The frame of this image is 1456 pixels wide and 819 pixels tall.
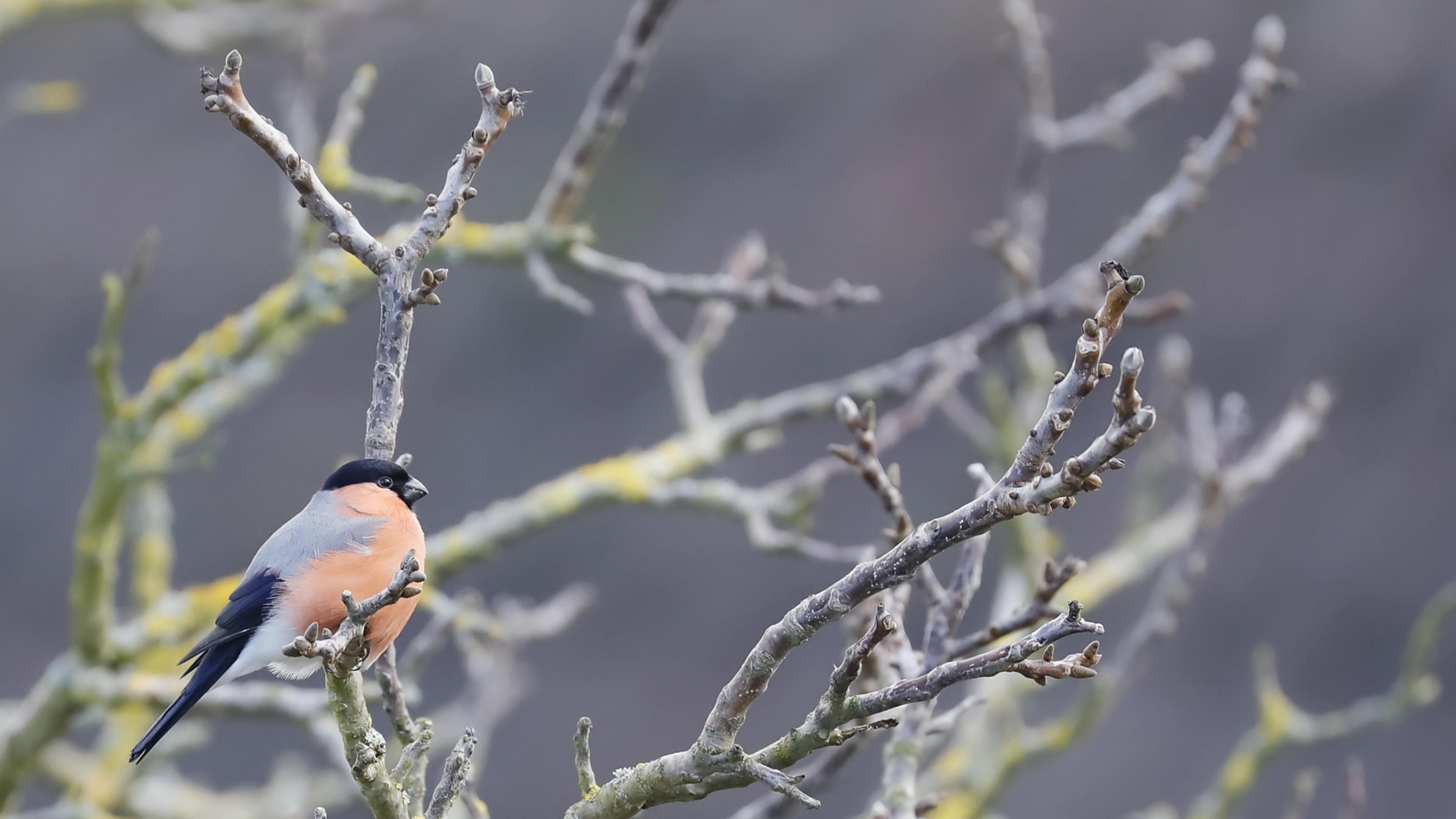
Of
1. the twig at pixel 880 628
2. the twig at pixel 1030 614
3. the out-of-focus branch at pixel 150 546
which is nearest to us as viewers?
the twig at pixel 880 628

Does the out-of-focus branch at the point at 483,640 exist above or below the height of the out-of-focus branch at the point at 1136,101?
below

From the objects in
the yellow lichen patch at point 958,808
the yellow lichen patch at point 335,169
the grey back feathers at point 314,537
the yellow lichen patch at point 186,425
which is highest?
the yellow lichen patch at point 335,169

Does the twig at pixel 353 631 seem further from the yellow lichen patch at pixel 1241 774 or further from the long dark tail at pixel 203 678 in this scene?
the yellow lichen patch at pixel 1241 774

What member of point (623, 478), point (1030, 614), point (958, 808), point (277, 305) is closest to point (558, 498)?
point (623, 478)

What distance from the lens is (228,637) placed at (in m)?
1.51

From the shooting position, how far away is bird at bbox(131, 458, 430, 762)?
56.2 inches

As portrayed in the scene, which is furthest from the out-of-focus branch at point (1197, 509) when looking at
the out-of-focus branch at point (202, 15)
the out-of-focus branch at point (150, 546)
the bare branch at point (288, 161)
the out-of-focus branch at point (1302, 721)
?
the out-of-focus branch at point (202, 15)

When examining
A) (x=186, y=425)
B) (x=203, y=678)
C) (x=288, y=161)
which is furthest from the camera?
(x=186, y=425)

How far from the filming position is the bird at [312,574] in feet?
4.68

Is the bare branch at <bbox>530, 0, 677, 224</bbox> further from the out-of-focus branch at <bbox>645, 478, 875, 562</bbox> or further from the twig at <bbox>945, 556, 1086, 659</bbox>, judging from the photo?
the twig at <bbox>945, 556, 1086, 659</bbox>

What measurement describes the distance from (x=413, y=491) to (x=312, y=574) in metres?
0.18

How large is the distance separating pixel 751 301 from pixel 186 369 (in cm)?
114

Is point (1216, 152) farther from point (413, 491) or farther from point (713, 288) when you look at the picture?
point (413, 491)

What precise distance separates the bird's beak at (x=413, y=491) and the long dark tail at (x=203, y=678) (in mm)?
256
